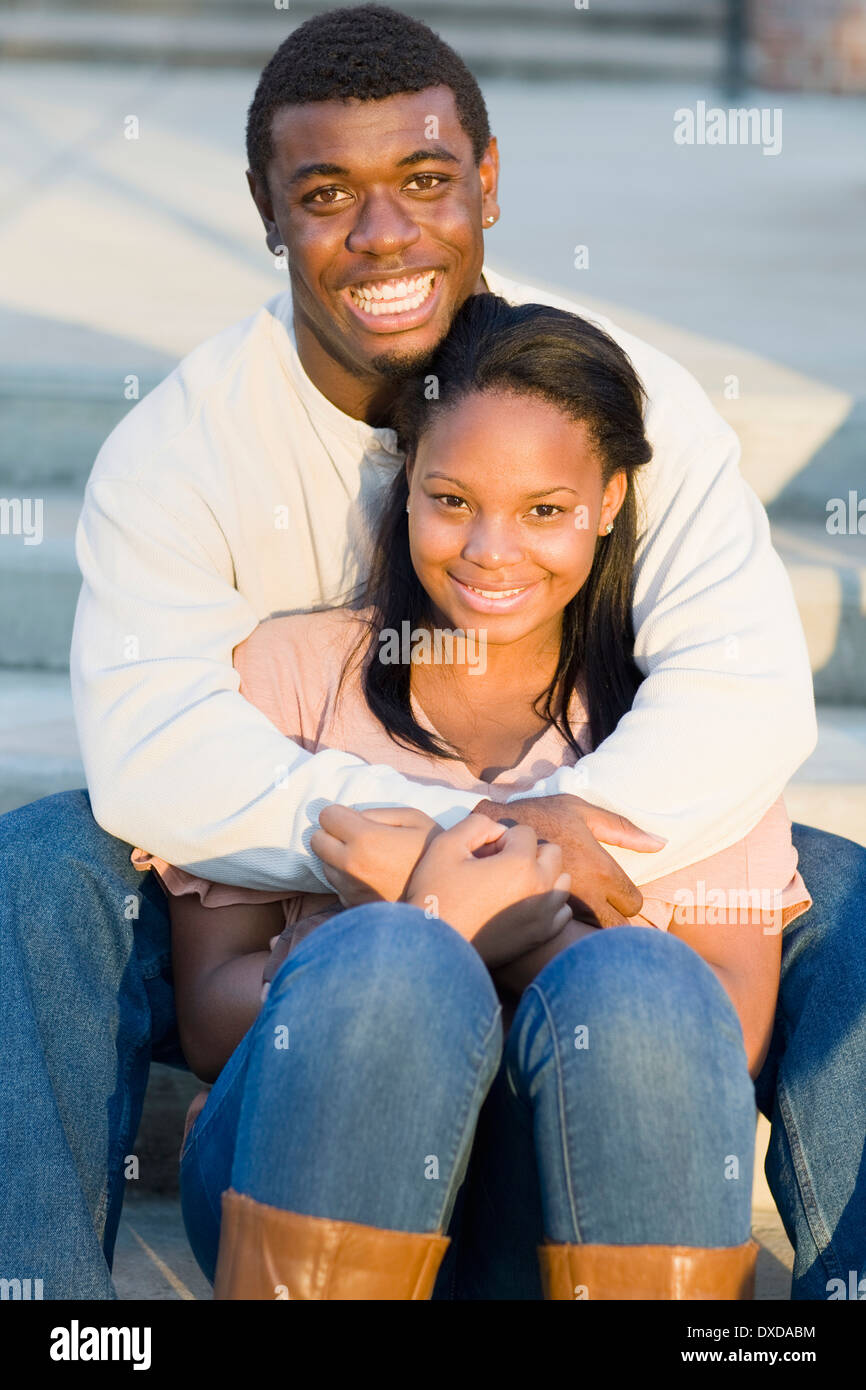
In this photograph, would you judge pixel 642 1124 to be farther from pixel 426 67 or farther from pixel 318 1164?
pixel 426 67

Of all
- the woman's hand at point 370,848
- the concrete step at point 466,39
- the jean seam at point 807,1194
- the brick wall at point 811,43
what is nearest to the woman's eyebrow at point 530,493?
the woman's hand at point 370,848

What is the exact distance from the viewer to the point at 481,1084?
127 cm

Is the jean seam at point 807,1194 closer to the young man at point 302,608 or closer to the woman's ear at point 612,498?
the young man at point 302,608

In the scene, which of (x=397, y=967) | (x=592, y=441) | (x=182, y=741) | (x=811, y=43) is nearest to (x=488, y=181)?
(x=592, y=441)

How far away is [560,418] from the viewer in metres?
1.63

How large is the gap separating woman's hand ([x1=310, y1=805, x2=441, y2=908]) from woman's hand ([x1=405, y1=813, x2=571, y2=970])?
0.02 m

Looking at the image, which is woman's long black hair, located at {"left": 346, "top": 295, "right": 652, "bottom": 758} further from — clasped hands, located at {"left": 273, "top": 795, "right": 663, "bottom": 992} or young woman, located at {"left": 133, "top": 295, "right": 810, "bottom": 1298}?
clasped hands, located at {"left": 273, "top": 795, "right": 663, "bottom": 992}

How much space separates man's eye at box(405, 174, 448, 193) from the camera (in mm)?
1768

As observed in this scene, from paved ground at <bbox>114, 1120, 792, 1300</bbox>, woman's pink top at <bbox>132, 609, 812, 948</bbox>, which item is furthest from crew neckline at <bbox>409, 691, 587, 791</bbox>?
paved ground at <bbox>114, 1120, 792, 1300</bbox>

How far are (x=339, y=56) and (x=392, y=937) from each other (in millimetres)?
1010

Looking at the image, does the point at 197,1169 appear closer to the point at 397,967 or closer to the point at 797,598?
the point at 397,967

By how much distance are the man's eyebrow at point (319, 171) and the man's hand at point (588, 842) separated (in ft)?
2.36

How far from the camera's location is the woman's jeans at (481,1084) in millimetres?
1214

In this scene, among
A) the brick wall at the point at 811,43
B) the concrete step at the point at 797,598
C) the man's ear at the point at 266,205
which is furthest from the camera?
the brick wall at the point at 811,43
